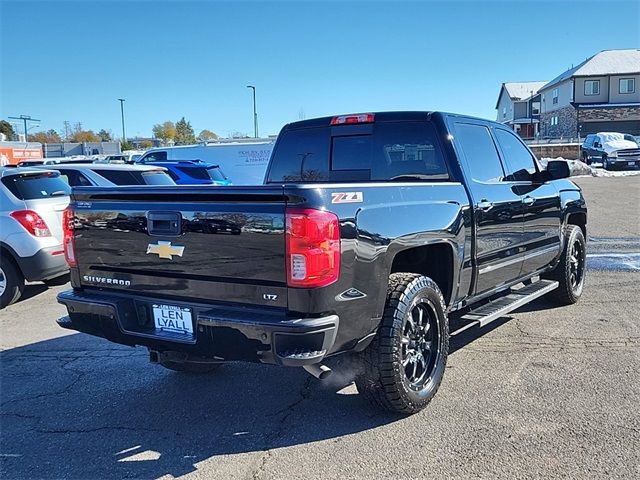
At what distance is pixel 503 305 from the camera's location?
16.1 feet

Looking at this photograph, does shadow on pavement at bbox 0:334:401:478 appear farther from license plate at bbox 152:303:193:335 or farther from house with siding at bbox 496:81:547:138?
house with siding at bbox 496:81:547:138

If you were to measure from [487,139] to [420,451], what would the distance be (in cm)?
293

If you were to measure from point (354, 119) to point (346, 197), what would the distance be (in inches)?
70.6

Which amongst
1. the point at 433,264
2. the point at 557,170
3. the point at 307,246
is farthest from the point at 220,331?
the point at 557,170

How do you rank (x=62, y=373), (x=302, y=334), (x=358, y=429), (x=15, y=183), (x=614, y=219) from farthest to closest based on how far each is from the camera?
(x=614, y=219) < (x=15, y=183) < (x=62, y=373) < (x=358, y=429) < (x=302, y=334)

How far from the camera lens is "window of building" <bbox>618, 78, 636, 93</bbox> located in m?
51.3

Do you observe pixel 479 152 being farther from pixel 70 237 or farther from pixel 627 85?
pixel 627 85

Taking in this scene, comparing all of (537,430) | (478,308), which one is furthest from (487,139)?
(537,430)

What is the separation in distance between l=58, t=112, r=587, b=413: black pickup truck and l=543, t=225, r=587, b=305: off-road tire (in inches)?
58.8

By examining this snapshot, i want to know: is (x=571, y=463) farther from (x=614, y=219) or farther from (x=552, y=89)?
(x=552, y=89)

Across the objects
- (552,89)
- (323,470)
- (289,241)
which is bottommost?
(323,470)

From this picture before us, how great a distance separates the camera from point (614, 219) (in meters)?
13.5

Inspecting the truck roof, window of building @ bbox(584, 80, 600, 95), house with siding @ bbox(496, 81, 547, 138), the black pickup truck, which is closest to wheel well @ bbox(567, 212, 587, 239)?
the black pickup truck

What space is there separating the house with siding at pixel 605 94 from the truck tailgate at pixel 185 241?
53.9 metres
